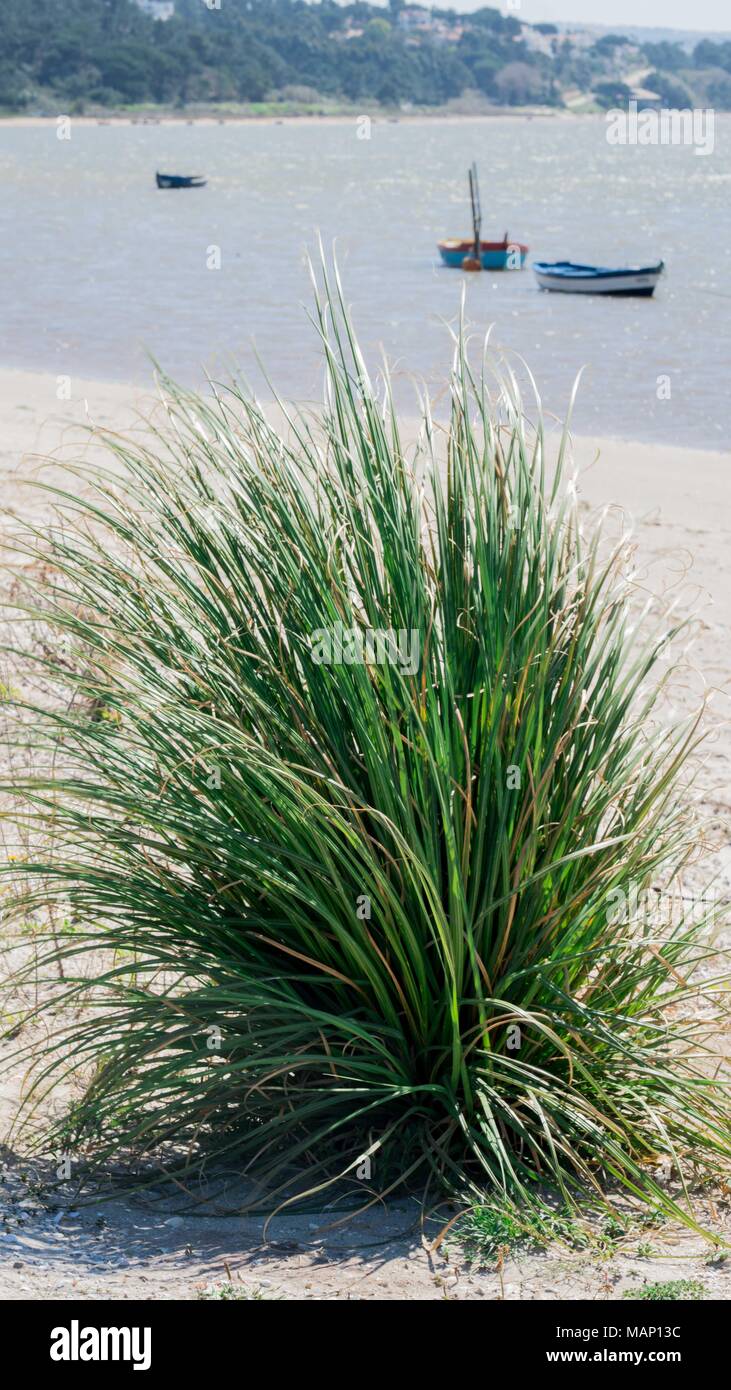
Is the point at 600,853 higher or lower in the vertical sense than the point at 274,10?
lower

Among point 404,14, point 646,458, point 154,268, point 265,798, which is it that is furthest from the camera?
point 404,14

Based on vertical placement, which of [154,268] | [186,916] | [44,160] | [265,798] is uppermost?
[44,160]

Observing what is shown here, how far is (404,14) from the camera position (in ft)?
622

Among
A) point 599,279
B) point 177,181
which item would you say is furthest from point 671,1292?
point 177,181

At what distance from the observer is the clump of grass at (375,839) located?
3.31 meters

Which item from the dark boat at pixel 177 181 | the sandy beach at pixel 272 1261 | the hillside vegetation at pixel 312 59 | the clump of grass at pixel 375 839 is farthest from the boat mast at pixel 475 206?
the hillside vegetation at pixel 312 59

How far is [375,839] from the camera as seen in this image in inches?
135

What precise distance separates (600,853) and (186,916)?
1.01 metres

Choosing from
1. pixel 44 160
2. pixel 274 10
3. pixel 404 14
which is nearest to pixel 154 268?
pixel 44 160

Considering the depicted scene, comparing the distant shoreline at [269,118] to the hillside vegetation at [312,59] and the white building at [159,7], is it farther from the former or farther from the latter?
the white building at [159,7]

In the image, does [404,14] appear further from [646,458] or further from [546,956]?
[546,956]

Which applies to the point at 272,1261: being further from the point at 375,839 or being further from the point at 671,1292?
→ the point at 375,839

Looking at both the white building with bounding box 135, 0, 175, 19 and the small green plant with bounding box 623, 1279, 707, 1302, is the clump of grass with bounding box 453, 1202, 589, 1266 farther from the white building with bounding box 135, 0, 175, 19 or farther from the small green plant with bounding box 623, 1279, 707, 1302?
the white building with bounding box 135, 0, 175, 19

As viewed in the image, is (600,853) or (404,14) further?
(404,14)
